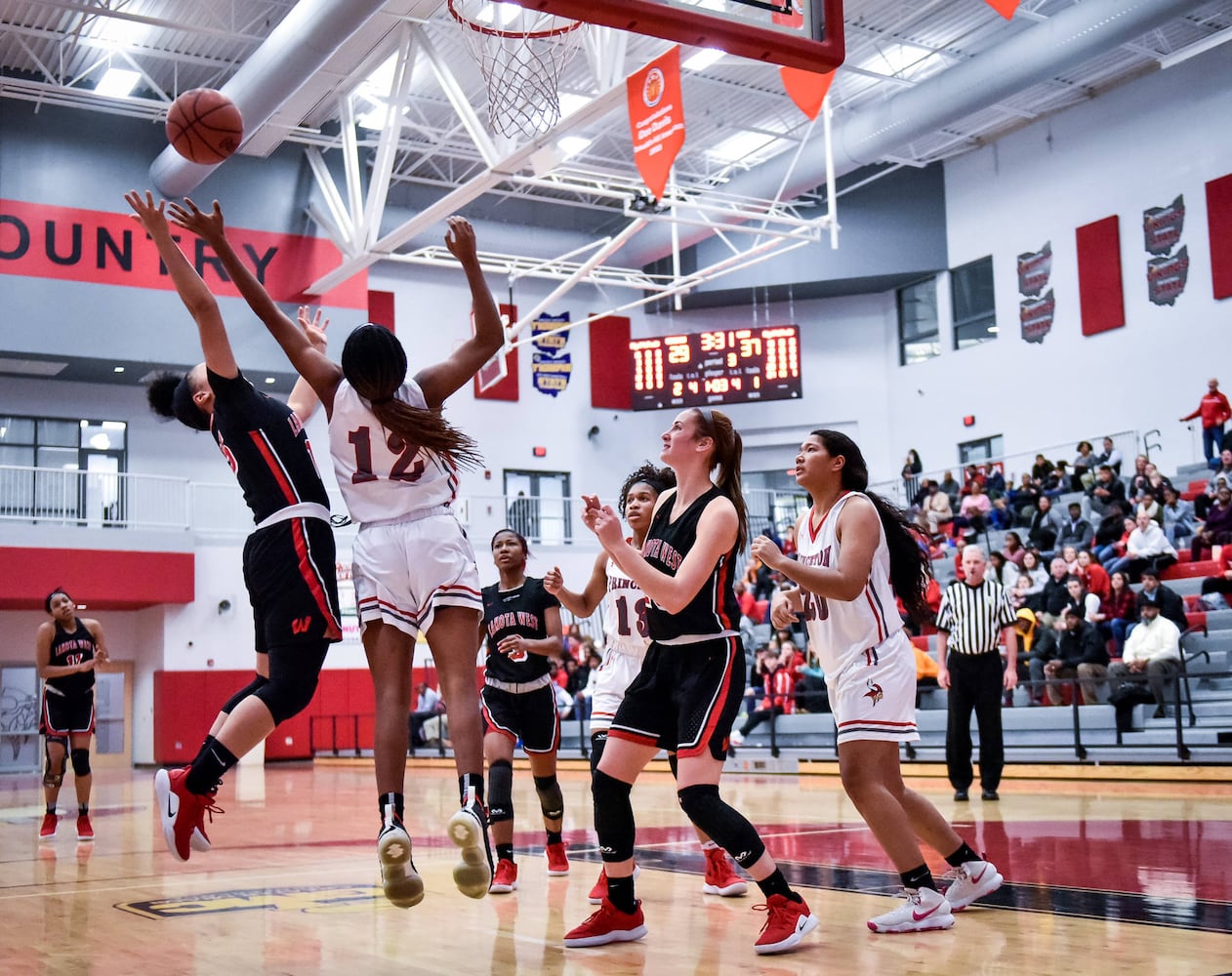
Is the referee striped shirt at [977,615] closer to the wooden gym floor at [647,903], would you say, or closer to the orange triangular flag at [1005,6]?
the wooden gym floor at [647,903]

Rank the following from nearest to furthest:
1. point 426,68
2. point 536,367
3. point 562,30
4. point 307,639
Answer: point 307,639 → point 562,30 → point 426,68 → point 536,367

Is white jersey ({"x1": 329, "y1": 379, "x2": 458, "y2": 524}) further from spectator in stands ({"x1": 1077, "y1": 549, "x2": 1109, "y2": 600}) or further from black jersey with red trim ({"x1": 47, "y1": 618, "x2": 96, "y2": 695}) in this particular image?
spectator in stands ({"x1": 1077, "y1": 549, "x2": 1109, "y2": 600})

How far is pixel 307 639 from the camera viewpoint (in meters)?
4.45

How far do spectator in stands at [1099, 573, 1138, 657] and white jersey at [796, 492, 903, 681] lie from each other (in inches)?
350

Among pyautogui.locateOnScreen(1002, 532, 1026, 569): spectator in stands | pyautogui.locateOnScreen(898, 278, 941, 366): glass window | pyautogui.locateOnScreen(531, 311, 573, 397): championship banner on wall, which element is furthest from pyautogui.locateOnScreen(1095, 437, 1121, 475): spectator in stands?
pyautogui.locateOnScreen(531, 311, 573, 397): championship banner on wall

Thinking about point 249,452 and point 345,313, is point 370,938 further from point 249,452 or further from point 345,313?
point 345,313

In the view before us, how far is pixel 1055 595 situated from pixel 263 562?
1147cm

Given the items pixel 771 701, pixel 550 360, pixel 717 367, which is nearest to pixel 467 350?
pixel 771 701

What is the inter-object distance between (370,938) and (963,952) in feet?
6.91

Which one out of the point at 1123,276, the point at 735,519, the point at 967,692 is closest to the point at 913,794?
the point at 735,519

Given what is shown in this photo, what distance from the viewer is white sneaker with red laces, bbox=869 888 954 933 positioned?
4.58 meters

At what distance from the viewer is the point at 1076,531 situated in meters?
17.1

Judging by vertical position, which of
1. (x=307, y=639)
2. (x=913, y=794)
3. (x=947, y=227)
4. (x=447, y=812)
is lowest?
(x=447, y=812)

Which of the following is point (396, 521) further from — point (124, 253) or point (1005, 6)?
point (124, 253)
